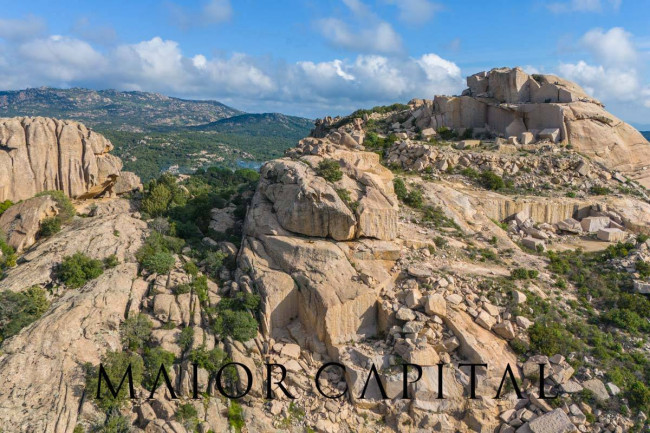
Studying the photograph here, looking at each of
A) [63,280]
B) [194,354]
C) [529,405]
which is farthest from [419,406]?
[63,280]

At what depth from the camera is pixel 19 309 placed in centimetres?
1752

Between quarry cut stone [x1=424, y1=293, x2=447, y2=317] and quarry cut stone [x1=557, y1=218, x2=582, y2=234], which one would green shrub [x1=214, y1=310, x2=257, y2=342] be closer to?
quarry cut stone [x1=424, y1=293, x2=447, y2=317]

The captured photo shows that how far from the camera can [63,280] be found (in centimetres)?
1994

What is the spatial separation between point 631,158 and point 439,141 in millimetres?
16998

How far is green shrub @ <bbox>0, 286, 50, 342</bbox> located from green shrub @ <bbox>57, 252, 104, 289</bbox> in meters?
1.30

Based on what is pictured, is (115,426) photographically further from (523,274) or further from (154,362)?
(523,274)

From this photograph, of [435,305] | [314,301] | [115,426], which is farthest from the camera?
[314,301]

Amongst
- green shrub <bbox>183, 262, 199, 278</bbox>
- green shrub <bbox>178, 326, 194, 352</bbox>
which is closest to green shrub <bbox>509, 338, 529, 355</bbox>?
green shrub <bbox>178, 326, 194, 352</bbox>

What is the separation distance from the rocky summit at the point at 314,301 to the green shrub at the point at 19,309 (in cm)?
9

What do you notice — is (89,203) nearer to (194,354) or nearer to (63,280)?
(63,280)

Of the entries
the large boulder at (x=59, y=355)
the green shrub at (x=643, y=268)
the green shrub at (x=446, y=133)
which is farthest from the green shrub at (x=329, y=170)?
the green shrub at (x=446, y=133)

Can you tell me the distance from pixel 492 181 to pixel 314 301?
1974cm

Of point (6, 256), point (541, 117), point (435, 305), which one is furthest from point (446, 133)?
point (6, 256)

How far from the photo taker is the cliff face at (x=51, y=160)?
87.0 ft
